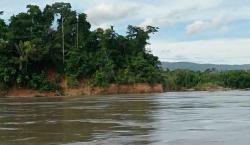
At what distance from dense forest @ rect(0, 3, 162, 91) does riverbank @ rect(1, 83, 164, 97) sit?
65 cm

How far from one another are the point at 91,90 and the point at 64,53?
6.22 meters

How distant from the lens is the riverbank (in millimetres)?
68062

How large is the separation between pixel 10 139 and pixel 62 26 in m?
59.1

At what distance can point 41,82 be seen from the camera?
68.4 m

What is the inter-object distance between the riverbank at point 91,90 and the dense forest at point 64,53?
2.14 feet

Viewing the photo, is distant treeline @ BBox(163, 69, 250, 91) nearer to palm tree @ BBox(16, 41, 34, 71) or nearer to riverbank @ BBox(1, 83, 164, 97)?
riverbank @ BBox(1, 83, 164, 97)

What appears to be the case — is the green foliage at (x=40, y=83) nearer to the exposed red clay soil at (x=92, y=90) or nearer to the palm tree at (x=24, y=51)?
the exposed red clay soil at (x=92, y=90)

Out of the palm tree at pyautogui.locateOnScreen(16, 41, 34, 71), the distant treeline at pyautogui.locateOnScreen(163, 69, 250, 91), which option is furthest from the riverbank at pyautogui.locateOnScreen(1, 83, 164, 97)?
the distant treeline at pyautogui.locateOnScreen(163, 69, 250, 91)

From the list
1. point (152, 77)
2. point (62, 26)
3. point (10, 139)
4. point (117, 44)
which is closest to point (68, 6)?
point (62, 26)

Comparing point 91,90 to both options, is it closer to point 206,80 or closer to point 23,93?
point 23,93

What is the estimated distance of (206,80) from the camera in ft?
366

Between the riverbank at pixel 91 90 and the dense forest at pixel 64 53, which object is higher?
the dense forest at pixel 64 53

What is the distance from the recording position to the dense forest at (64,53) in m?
67.3

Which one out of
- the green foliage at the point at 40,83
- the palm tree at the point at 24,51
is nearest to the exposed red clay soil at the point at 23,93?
the green foliage at the point at 40,83
